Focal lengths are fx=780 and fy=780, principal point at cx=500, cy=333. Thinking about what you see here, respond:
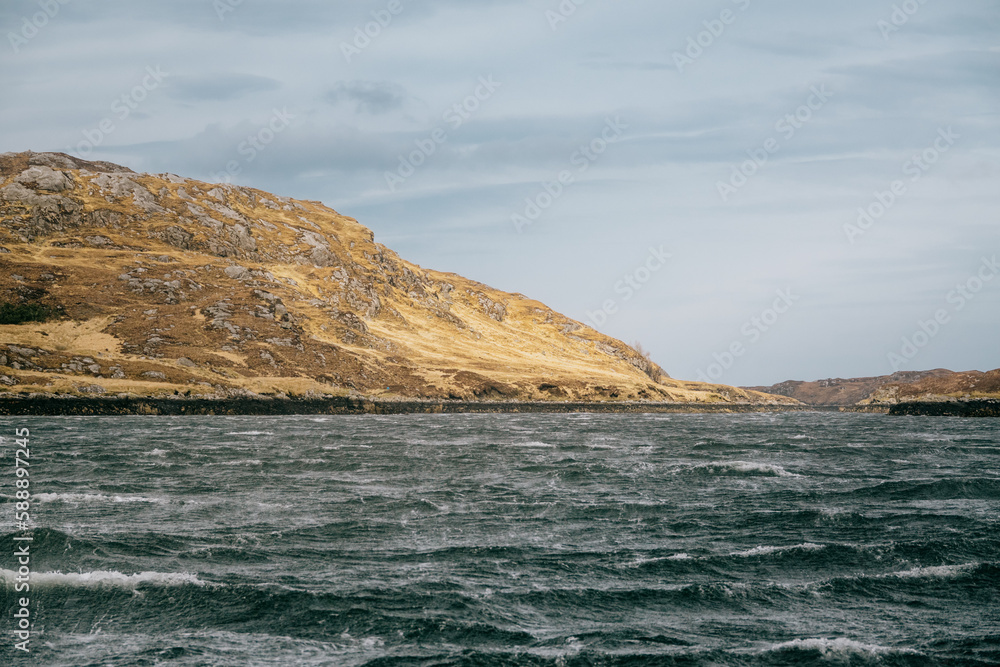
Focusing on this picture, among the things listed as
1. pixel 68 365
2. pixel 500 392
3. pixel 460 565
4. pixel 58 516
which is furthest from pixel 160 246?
pixel 460 565

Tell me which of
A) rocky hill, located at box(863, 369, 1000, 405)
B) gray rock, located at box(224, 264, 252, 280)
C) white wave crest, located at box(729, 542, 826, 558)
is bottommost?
white wave crest, located at box(729, 542, 826, 558)

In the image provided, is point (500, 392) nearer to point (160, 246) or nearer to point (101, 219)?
point (160, 246)

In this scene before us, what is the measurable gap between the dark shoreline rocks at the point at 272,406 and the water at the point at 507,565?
5905cm

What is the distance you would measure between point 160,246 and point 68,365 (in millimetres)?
71182

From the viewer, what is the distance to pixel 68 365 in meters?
115

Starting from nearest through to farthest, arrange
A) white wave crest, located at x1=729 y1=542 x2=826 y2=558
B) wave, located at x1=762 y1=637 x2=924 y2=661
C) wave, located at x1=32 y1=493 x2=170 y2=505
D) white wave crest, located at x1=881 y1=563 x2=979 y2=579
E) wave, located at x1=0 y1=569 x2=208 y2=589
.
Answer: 1. wave, located at x1=762 y1=637 x2=924 y2=661
2. wave, located at x1=0 y1=569 x2=208 y2=589
3. white wave crest, located at x1=881 y1=563 x2=979 y2=579
4. white wave crest, located at x1=729 y1=542 x2=826 y2=558
5. wave, located at x1=32 y1=493 x2=170 y2=505

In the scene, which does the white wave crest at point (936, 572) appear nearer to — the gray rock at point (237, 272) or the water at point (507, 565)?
the water at point (507, 565)

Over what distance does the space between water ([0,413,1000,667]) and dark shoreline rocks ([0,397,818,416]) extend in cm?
5905

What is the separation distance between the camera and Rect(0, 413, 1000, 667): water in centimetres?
1617

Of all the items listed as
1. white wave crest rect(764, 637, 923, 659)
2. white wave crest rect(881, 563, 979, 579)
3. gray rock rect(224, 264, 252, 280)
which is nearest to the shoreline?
gray rock rect(224, 264, 252, 280)

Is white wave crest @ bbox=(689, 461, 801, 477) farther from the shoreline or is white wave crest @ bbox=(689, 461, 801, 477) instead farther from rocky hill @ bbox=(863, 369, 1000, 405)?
rocky hill @ bbox=(863, 369, 1000, 405)

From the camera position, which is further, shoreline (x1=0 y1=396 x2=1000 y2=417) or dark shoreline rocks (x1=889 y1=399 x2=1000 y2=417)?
dark shoreline rocks (x1=889 y1=399 x2=1000 y2=417)

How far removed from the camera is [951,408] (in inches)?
5561

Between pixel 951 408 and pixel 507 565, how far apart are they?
5666 inches
